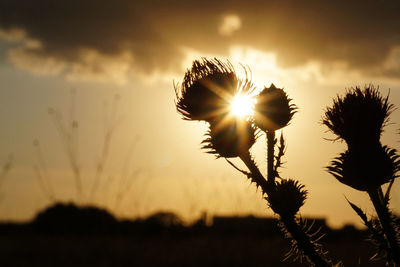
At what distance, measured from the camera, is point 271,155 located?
2518mm

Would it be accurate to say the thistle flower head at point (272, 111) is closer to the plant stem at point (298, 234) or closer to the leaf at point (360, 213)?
the plant stem at point (298, 234)

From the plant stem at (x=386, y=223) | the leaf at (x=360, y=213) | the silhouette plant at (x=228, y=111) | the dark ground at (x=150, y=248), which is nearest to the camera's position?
the plant stem at (x=386, y=223)

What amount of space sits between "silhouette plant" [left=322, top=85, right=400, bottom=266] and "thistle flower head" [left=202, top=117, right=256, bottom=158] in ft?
1.55

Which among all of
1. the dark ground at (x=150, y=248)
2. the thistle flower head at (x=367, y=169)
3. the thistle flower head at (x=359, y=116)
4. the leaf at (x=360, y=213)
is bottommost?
the dark ground at (x=150, y=248)

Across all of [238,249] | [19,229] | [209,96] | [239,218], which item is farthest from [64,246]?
[209,96]

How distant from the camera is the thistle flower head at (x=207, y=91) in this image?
276 centimetres

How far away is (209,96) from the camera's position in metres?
2.78

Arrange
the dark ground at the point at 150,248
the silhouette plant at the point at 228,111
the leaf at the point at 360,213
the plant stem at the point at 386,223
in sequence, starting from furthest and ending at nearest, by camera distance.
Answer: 1. the dark ground at the point at 150,248
2. the silhouette plant at the point at 228,111
3. the leaf at the point at 360,213
4. the plant stem at the point at 386,223

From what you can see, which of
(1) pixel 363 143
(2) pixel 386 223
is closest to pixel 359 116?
(1) pixel 363 143

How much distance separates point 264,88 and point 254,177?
2.36 ft

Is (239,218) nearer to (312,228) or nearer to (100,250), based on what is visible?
(100,250)

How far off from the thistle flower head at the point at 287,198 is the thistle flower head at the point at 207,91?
2.00 feet

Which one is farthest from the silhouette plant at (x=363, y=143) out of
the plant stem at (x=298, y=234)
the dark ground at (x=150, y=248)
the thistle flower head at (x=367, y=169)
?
the dark ground at (x=150, y=248)

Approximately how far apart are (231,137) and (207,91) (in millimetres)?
320
